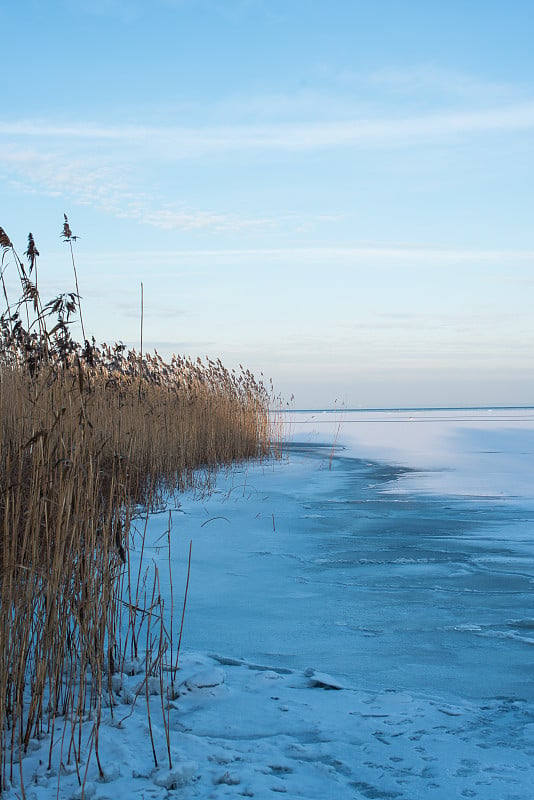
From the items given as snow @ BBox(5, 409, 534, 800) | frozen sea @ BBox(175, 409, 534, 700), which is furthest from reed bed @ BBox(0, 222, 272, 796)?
frozen sea @ BBox(175, 409, 534, 700)

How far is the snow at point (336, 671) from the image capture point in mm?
1703

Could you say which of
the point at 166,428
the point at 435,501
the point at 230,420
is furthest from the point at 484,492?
the point at 230,420

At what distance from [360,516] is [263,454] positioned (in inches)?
226

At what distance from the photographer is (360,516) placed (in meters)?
5.72

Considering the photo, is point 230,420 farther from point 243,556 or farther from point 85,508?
point 85,508

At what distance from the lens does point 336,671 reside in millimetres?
2428

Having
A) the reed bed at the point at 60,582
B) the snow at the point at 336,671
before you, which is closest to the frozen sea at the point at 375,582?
the snow at the point at 336,671

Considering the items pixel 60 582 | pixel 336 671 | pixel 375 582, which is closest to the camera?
pixel 60 582

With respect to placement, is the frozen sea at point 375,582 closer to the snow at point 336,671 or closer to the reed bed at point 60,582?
the snow at point 336,671

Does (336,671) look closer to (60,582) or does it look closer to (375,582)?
(60,582)

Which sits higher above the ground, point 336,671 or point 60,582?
point 60,582

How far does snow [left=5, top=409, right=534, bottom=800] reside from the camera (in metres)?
1.70

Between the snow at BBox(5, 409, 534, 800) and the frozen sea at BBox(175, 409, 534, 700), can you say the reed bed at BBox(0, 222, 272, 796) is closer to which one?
the snow at BBox(5, 409, 534, 800)

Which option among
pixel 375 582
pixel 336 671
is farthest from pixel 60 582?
pixel 375 582
